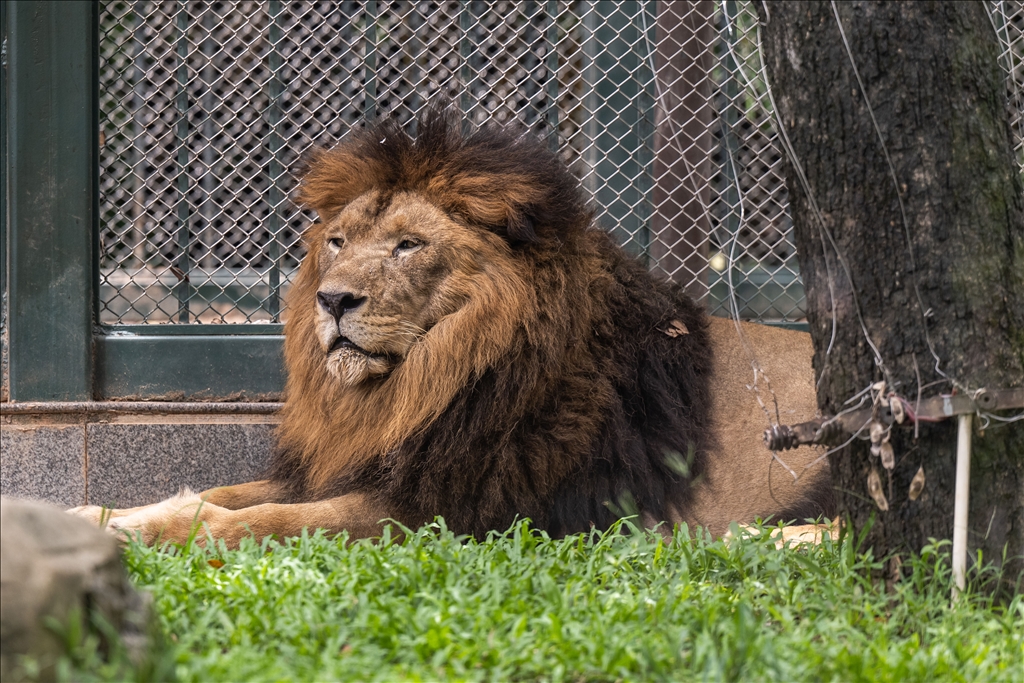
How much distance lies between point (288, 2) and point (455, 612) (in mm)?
3410

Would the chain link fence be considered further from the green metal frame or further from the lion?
the lion

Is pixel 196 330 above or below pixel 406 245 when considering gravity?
below

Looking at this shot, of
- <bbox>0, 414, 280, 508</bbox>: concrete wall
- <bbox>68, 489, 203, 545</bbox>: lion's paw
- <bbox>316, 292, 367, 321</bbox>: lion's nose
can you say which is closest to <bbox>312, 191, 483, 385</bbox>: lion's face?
<bbox>316, 292, 367, 321</bbox>: lion's nose

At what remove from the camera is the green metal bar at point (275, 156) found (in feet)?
15.5

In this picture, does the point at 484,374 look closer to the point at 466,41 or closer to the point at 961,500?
the point at 961,500

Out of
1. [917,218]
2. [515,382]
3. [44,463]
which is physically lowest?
[44,463]

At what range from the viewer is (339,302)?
319 centimetres

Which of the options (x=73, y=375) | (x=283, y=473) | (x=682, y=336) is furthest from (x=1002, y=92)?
(x=73, y=375)

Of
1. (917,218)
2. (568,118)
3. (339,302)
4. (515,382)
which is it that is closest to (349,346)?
(339,302)

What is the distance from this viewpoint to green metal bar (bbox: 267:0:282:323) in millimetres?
4715

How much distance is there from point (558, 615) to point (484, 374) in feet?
3.96

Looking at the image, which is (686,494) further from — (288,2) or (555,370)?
(288,2)

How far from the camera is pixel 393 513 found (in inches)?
128

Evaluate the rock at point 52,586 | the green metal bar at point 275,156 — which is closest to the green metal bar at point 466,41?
the green metal bar at point 275,156
